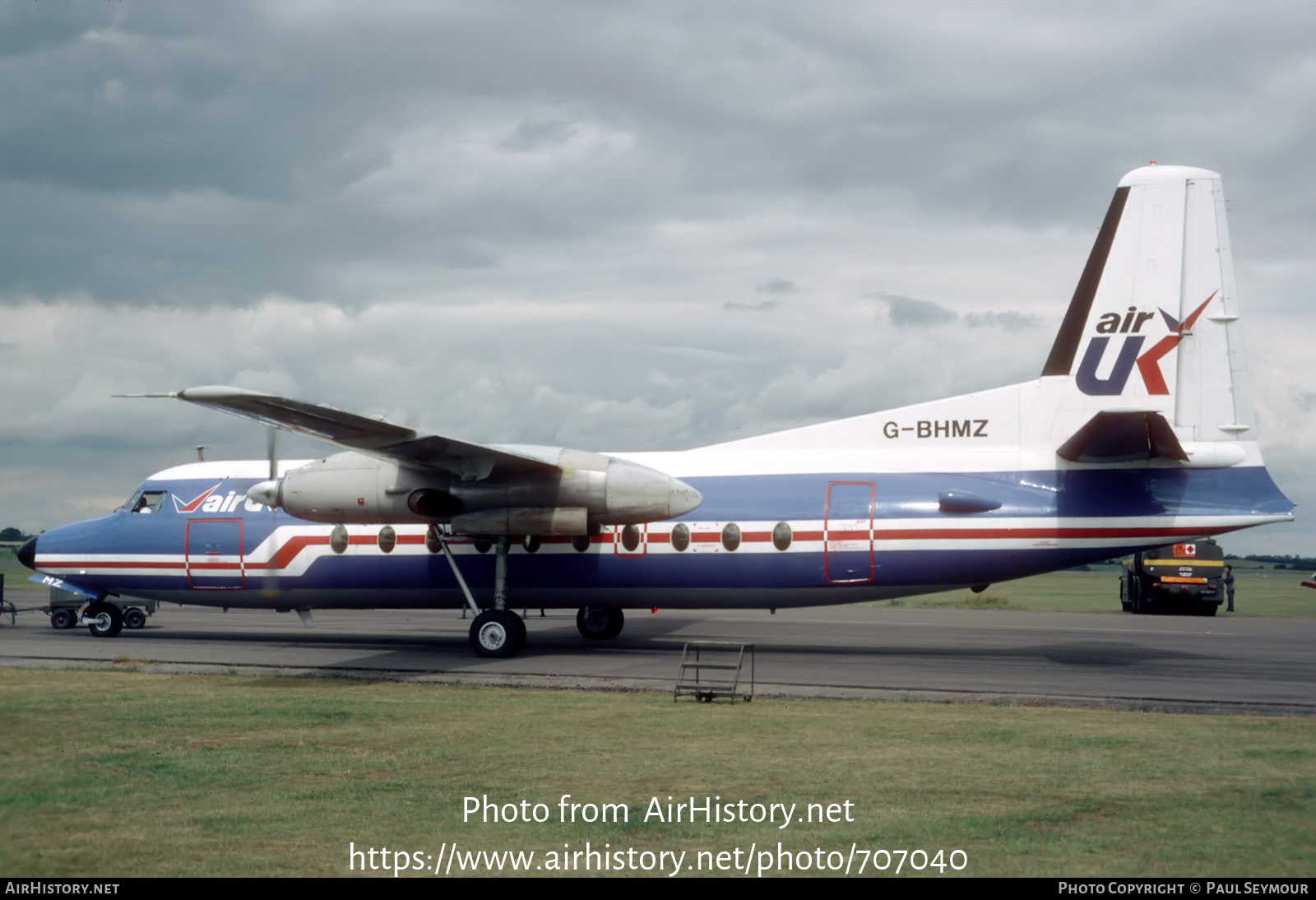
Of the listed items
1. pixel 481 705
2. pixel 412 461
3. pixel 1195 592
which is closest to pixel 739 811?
pixel 481 705

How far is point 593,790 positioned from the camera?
8.09 meters

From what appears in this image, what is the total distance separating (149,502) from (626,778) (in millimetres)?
17667

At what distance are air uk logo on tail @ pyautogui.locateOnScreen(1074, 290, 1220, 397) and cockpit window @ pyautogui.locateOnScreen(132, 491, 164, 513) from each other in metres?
18.8

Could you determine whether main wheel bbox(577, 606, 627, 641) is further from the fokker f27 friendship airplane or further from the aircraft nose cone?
the aircraft nose cone

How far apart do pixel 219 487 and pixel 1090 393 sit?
57.0ft

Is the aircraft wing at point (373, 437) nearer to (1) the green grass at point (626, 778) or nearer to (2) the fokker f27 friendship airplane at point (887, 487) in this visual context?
(2) the fokker f27 friendship airplane at point (887, 487)

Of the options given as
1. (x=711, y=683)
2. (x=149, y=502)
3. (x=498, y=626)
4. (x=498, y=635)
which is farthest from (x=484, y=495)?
(x=149, y=502)

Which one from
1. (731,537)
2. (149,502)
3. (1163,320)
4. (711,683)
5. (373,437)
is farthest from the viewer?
(149,502)

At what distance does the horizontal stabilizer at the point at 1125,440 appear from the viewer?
16234 mm

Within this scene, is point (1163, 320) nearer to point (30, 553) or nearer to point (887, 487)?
point (887, 487)

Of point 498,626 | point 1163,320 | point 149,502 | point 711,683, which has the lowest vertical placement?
point 711,683

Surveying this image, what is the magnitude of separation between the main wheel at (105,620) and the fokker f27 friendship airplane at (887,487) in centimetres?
655

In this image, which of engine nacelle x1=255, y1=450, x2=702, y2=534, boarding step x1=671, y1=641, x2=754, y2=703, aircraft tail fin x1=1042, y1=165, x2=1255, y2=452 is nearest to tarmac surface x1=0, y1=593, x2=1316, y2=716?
boarding step x1=671, y1=641, x2=754, y2=703

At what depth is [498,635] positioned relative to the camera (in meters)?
18.5
